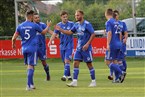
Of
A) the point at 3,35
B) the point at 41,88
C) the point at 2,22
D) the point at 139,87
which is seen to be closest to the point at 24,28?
the point at 41,88

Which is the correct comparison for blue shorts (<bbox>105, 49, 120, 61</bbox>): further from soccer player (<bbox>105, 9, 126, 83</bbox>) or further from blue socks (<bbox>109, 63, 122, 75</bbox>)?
blue socks (<bbox>109, 63, 122, 75</bbox>)

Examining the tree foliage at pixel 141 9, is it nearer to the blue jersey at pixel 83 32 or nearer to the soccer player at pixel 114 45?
the soccer player at pixel 114 45

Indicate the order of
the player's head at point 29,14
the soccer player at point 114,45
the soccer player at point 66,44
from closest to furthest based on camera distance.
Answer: the player's head at point 29,14 → the soccer player at point 114,45 → the soccer player at point 66,44

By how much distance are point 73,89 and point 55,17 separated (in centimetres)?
2466

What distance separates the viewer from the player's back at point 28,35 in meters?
15.5

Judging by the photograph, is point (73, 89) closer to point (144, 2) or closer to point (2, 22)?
point (144, 2)

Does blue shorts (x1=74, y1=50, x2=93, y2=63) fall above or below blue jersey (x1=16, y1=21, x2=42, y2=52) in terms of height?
below

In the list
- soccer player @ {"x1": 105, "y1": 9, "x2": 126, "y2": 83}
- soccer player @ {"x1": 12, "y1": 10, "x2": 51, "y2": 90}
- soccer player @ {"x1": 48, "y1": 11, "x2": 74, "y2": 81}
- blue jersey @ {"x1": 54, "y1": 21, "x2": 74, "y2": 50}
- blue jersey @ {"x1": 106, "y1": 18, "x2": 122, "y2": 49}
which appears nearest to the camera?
soccer player @ {"x1": 12, "y1": 10, "x2": 51, "y2": 90}

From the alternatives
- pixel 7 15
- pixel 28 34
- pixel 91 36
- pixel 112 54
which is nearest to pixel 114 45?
pixel 112 54

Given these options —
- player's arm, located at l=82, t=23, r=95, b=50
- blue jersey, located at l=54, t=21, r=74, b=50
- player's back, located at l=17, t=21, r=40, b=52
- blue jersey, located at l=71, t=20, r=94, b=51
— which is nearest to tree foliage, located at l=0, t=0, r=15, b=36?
blue jersey, located at l=54, t=21, r=74, b=50

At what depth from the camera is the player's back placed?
1547cm

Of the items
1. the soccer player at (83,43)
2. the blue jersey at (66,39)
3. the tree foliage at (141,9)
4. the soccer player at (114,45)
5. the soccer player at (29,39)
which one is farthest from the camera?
the tree foliage at (141,9)

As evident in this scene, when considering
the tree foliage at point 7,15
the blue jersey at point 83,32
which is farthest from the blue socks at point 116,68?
the tree foliage at point 7,15

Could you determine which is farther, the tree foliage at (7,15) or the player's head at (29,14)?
the tree foliage at (7,15)
